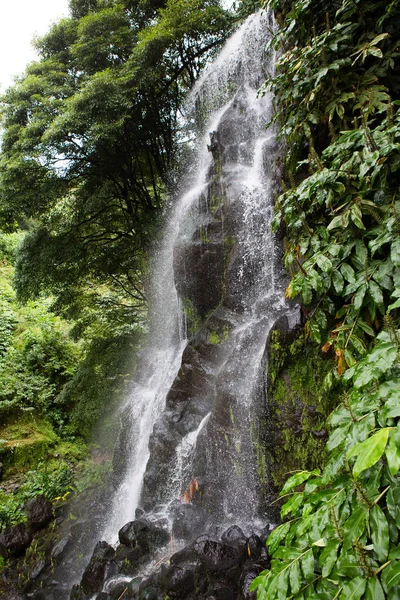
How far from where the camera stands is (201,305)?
7777 millimetres

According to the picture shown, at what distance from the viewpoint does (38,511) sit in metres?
7.02

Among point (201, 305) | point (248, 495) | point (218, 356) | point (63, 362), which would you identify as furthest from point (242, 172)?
point (63, 362)

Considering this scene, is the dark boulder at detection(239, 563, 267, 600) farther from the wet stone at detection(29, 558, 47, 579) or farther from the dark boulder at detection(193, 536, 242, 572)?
the wet stone at detection(29, 558, 47, 579)

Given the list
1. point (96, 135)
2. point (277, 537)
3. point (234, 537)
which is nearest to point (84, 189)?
point (96, 135)

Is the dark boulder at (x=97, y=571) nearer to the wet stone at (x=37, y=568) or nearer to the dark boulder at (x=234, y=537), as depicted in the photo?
the wet stone at (x=37, y=568)

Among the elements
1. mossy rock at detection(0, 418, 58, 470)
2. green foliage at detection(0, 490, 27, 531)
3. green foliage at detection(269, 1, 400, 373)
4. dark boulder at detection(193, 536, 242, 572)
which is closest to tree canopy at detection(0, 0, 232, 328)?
mossy rock at detection(0, 418, 58, 470)

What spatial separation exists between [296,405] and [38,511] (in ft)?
18.5

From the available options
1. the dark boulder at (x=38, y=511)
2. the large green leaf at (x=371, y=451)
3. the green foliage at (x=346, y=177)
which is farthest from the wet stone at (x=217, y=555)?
the dark boulder at (x=38, y=511)

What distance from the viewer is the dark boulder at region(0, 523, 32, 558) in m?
Answer: 6.37

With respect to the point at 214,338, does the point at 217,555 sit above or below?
below

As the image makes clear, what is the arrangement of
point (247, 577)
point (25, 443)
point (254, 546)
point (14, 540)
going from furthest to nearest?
point (25, 443) < point (14, 540) < point (254, 546) < point (247, 577)

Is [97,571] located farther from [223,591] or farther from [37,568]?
[223,591]

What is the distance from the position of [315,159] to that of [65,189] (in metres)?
7.29

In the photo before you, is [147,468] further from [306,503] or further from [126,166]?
[126,166]
